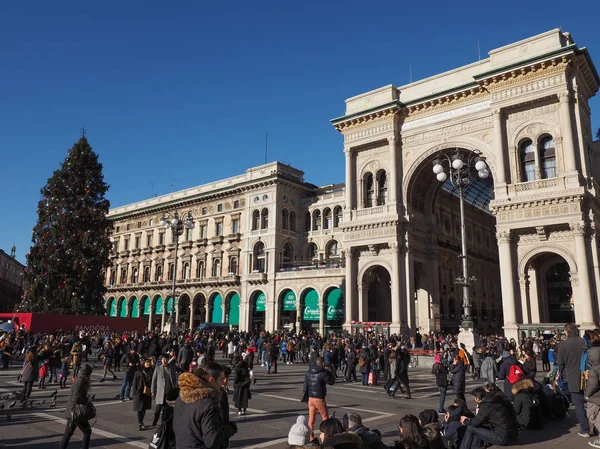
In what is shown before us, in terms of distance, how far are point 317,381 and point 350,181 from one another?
32069mm

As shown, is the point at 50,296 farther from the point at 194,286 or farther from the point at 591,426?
the point at 591,426

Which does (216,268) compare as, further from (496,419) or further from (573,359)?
(496,419)

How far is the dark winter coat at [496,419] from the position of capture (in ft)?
25.7

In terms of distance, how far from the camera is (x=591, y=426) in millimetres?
8867

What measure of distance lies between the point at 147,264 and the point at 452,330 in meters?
40.3

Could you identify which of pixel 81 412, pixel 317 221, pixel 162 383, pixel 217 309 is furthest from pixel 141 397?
pixel 217 309

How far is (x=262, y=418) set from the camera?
36.6 feet

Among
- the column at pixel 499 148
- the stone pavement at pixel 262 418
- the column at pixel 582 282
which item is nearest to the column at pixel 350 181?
the column at pixel 499 148

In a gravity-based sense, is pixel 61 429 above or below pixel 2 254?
below

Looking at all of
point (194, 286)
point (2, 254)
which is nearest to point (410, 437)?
point (194, 286)

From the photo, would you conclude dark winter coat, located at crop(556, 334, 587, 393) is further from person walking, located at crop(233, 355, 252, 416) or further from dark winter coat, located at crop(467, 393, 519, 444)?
person walking, located at crop(233, 355, 252, 416)

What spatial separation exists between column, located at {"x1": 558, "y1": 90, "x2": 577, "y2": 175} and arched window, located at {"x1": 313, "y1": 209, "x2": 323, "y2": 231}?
26.9 m

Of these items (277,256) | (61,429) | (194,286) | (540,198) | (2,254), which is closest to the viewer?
(61,429)

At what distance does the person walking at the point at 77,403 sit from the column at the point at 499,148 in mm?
29914
